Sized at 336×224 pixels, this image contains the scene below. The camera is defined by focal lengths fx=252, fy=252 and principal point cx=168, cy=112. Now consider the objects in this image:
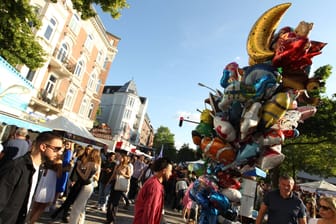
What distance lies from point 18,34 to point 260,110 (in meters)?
9.46

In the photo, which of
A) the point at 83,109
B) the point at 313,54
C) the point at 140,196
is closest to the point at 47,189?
the point at 140,196

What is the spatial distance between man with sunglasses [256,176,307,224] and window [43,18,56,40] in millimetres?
19539

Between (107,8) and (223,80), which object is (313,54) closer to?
(223,80)

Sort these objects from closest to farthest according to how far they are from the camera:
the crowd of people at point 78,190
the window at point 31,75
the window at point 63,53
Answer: the crowd of people at point 78,190
the window at point 31,75
the window at point 63,53

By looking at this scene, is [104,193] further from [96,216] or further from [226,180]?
[226,180]

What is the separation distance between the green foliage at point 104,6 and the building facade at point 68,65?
8.08 m

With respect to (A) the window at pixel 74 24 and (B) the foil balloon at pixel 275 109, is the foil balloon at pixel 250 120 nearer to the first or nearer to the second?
(B) the foil balloon at pixel 275 109

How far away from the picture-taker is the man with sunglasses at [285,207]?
3.82m

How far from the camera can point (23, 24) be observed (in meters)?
9.14

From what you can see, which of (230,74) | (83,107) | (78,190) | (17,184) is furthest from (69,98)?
(17,184)

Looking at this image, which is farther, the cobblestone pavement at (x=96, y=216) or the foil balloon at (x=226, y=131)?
the cobblestone pavement at (x=96, y=216)

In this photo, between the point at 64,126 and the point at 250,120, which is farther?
the point at 64,126

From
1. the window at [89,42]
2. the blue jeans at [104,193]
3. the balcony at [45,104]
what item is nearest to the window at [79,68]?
the window at [89,42]

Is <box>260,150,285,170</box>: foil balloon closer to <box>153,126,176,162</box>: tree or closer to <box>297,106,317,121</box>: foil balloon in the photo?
<box>297,106,317,121</box>: foil balloon
